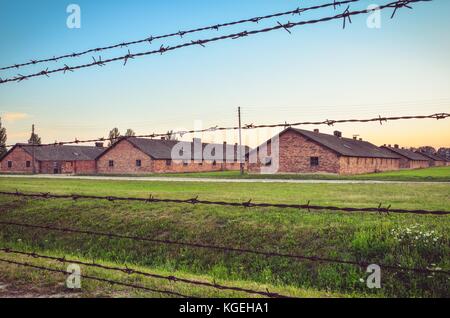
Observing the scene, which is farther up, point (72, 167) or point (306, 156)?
point (306, 156)

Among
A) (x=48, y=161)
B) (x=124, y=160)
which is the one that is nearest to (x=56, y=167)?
(x=48, y=161)

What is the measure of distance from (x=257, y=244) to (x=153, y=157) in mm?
46084

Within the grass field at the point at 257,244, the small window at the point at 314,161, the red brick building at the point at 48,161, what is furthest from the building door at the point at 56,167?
the grass field at the point at 257,244

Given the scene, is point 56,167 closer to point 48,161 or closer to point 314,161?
point 48,161

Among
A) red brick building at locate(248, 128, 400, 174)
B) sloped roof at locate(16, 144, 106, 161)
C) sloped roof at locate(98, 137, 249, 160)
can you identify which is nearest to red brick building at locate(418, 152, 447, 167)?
sloped roof at locate(98, 137, 249, 160)

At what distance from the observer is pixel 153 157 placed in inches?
2167

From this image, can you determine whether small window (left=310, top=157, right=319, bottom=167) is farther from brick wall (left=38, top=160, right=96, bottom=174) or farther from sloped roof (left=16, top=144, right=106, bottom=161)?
sloped roof (left=16, top=144, right=106, bottom=161)

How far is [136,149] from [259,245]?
48353 millimetres

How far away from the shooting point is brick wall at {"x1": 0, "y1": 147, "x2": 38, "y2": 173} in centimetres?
6473

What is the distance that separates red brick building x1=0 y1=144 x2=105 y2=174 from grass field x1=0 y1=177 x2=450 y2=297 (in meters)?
52.4

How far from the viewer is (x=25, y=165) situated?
65.2m

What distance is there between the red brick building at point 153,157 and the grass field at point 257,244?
39716 millimetres

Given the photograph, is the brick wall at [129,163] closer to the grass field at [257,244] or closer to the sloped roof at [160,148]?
the sloped roof at [160,148]
